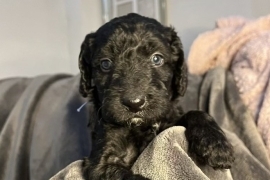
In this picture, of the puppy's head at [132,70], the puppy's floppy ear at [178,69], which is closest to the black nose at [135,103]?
the puppy's head at [132,70]

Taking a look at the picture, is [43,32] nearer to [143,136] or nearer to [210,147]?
[143,136]

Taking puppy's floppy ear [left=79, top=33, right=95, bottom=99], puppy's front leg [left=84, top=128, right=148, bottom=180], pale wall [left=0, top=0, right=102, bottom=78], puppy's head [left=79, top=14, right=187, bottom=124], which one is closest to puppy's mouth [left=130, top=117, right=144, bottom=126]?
puppy's head [left=79, top=14, right=187, bottom=124]

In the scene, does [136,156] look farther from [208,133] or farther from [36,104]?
[36,104]

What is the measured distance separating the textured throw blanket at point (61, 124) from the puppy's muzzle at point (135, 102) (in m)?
0.65

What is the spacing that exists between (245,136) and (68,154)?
108cm

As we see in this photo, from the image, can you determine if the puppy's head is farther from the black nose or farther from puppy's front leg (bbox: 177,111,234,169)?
puppy's front leg (bbox: 177,111,234,169)

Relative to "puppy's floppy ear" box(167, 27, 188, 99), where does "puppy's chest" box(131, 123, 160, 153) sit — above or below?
below

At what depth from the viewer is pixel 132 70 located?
1.66 metres

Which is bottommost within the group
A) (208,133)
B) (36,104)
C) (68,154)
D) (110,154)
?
(68,154)

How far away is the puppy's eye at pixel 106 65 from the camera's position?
1.74 meters

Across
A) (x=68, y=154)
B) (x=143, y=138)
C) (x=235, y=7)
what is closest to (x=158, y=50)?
(x=143, y=138)

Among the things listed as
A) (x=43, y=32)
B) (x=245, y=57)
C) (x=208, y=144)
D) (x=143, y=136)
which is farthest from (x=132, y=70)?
(x=43, y=32)

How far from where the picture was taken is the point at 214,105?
225 centimetres

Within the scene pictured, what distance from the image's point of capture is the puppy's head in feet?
4.99
